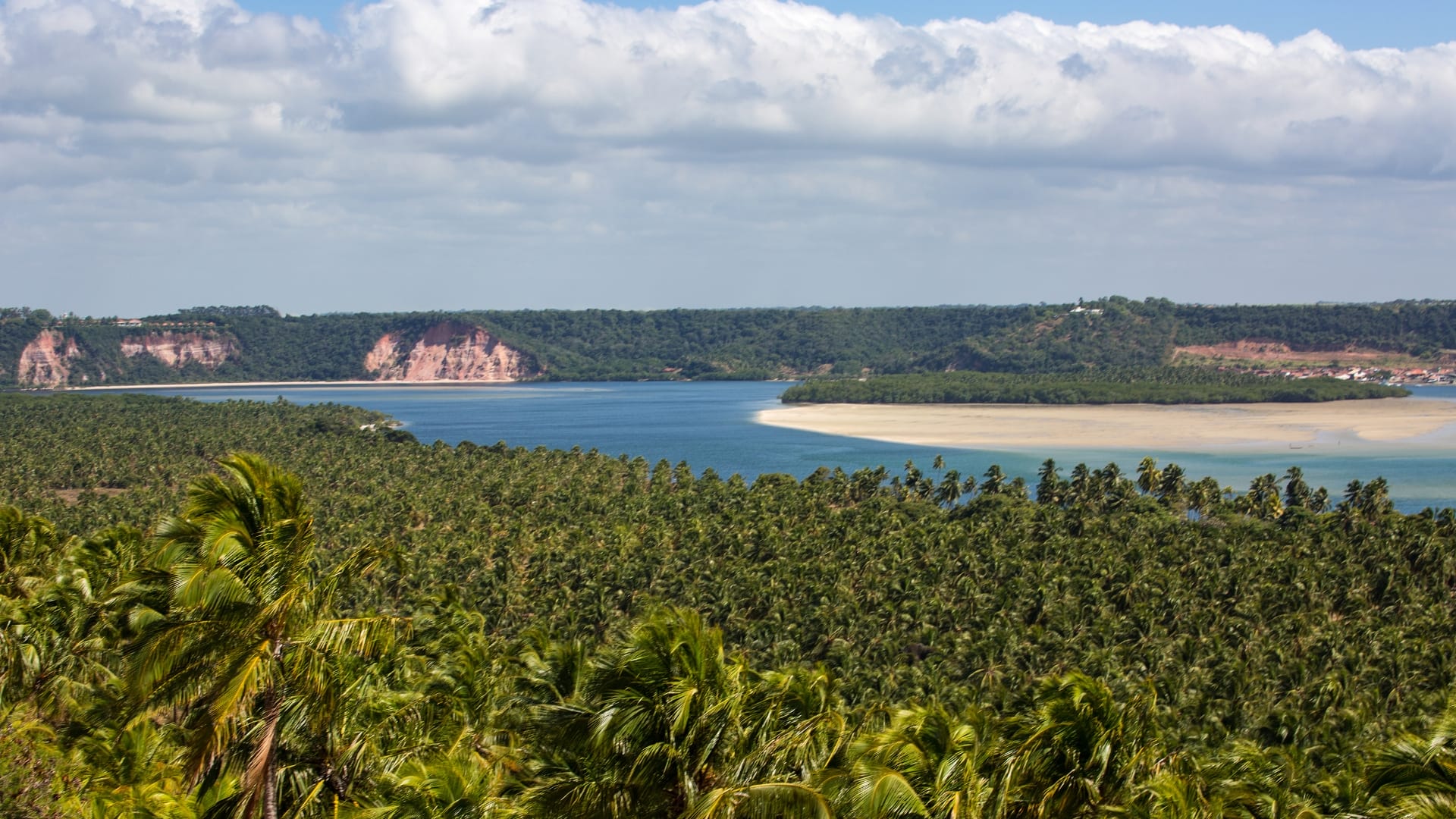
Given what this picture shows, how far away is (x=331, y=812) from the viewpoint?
1277 centimetres

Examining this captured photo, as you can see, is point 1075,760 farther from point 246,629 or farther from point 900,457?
point 900,457

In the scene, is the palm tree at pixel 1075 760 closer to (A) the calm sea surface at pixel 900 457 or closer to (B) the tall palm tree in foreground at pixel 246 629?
(B) the tall palm tree in foreground at pixel 246 629

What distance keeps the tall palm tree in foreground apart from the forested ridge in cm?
3

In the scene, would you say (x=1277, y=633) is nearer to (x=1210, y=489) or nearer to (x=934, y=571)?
(x=934, y=571)

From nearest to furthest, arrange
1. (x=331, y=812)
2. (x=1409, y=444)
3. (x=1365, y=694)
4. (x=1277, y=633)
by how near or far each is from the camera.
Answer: (x=331, y=812)
(x=1365, y=694)
(x=1277, y=633)
(x=1409, y=444)

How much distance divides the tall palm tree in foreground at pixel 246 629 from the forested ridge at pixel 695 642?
1.4 inches

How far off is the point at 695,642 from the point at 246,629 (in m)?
3.75

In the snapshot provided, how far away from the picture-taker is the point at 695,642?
1123 centimetres

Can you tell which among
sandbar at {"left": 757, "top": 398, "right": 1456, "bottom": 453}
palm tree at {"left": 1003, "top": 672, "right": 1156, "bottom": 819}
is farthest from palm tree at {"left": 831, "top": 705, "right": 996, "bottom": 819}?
sandbar at {"left": 757, "top": 398, "right": 1456, "bottom": 453}

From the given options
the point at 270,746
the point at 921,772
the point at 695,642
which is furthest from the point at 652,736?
the point at 921,772

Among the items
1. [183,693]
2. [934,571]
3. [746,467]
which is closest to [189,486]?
[183,693]

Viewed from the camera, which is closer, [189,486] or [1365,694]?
[189,486]

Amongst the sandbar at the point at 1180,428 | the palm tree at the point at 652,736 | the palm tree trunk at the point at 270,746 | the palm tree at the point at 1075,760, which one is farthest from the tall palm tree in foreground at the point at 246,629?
the sandbar at the point at 1180,428

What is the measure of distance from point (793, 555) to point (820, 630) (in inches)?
561
